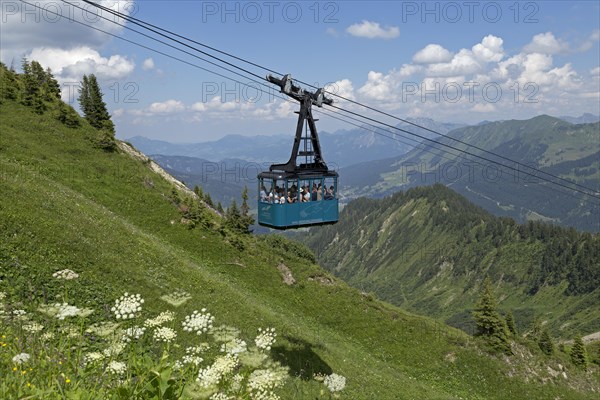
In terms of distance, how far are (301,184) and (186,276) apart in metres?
11.9

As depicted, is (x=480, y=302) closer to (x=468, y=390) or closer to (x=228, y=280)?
(x=468, y=390)

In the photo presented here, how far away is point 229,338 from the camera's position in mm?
6191

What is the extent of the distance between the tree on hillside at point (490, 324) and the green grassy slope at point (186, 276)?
1.91m

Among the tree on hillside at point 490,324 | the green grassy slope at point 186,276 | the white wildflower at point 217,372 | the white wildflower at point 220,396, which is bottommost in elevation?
the tree on hillside at point 490,324

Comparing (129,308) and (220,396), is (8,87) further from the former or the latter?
(220,396)

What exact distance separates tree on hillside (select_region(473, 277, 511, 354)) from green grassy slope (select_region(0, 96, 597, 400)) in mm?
1905

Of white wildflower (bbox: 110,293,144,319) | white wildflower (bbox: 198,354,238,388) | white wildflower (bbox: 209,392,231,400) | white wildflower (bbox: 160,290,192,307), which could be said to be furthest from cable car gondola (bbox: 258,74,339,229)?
white wildflower (bbox: 209,392,231,400)

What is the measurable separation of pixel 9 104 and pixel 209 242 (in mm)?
36589

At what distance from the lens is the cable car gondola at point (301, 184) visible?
79.2 ft

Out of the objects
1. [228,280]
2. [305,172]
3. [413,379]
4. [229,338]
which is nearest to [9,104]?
[228,280]

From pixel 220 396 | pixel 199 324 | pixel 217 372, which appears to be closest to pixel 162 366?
pixel 220 396

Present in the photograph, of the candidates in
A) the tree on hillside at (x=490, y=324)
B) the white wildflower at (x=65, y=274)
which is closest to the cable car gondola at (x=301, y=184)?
the white wildflower at (x=65, y=274)

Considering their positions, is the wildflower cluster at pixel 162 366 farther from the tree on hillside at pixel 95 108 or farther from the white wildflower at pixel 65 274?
the tree on hillside at pixel 95 108

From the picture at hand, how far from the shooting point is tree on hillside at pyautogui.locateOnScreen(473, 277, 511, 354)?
44344 mm
